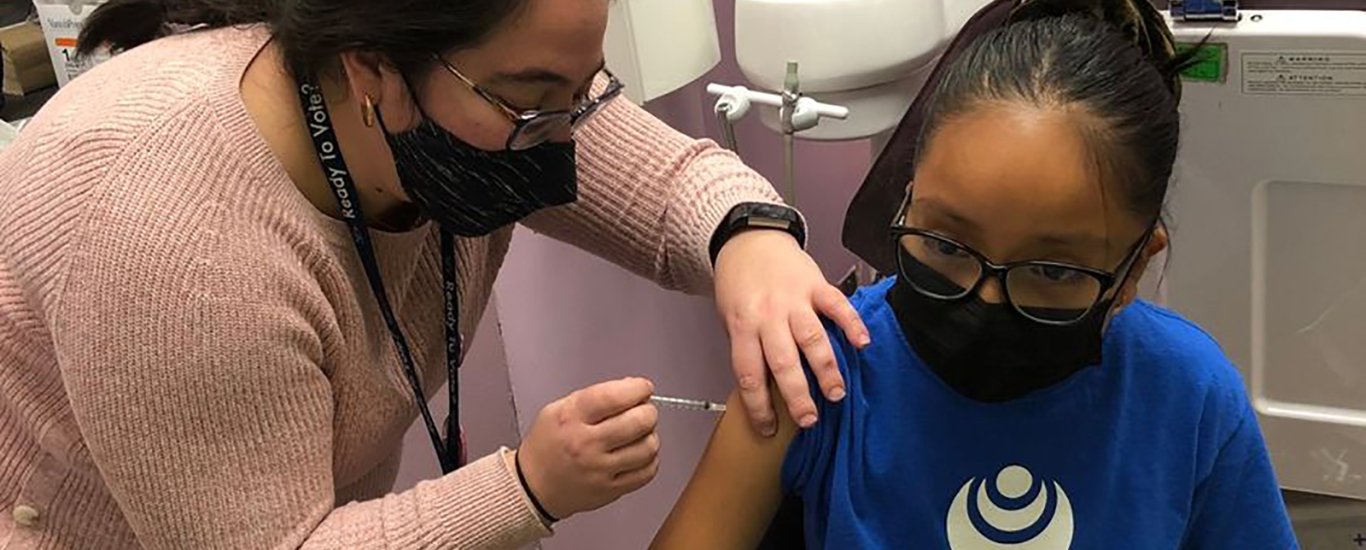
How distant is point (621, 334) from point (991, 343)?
1.18m

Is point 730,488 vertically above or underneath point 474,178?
underneath

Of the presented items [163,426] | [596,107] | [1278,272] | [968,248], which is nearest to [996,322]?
[968,248]

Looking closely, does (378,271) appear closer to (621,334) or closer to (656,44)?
(656,44)

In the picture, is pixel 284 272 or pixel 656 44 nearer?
pixel 284 272

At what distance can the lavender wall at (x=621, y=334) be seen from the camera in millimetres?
2131

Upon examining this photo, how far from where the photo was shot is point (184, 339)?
1015 mm

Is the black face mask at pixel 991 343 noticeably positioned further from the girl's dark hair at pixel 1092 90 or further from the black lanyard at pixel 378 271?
the black lanyard at pixel 378 271

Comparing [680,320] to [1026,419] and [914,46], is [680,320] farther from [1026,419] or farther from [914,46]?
[1026,419]

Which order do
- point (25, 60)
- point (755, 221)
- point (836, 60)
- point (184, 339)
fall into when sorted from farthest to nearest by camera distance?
point (25, 60), point (836, 60), point (755, 221), point (184, 339)

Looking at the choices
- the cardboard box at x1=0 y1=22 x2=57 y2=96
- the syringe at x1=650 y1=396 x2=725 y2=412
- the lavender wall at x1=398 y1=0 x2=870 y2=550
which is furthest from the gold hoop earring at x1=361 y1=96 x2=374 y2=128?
the cardboard box at x1=0 y1=22 x2=57 y2=96

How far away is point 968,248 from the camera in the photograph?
1.06 meters

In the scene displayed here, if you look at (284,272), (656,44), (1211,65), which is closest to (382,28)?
(284,272)

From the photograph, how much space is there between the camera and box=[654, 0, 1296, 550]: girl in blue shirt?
1.09 m

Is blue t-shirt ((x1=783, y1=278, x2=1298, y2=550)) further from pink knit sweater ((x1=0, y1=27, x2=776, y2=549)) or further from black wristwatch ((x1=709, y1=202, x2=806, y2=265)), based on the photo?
pink knit sweater ((x1=0, y1=27, x2=776, y2=549))
